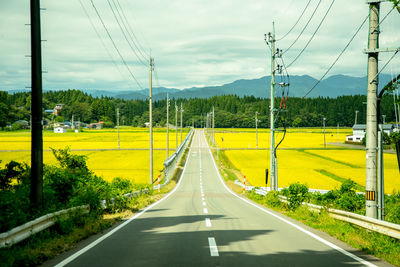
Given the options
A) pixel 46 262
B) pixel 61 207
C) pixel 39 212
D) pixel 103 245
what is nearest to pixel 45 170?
pixel 61 207

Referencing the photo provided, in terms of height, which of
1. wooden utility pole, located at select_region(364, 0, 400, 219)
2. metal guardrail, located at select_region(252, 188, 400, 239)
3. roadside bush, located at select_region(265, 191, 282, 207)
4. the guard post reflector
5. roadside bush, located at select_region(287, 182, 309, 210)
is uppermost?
wooden utility pole, located at select_region(364, 0, 400, 219)

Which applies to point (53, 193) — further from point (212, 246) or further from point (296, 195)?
point (296, 195)

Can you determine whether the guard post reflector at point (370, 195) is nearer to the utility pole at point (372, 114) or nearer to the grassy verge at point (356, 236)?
the utility pole at point (372, 114)

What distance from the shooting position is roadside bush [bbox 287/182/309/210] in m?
16.2

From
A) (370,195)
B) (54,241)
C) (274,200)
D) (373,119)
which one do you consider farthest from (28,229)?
(274,200)

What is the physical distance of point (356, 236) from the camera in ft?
29.8

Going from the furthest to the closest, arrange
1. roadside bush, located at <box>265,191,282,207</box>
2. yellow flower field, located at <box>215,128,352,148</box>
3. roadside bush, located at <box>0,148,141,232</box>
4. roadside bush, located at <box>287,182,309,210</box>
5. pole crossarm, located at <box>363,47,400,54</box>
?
1. yellow flower field, located at <box>215,128,352,148</box>
2. roadside bush, located at <box>265,191,282,207</box>
3. roadside bush, located at <box>287,182,309,210</box>
4. pole crossarm, located at <box>363,47,400,54</box>
5. roadside bush, located at <box>0,148,141,232</box>

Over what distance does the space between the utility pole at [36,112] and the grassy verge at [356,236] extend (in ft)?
27.7

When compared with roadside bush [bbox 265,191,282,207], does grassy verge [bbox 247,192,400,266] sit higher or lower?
higher

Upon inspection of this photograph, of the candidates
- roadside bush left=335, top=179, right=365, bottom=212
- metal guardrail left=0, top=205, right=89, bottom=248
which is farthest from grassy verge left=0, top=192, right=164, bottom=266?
roadside bush left=335, top=179, right=365, bottom=212

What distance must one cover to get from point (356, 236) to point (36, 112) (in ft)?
30.7

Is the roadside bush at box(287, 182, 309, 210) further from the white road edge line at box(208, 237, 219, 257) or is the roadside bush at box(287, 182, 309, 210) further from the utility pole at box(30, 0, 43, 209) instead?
the utility pole at box(30, 0, 43, 209)

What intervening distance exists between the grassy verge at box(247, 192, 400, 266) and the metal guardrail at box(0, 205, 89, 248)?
7.61m

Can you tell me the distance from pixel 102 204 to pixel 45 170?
5.36 m
